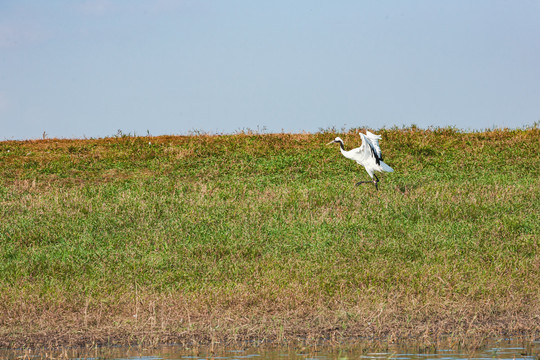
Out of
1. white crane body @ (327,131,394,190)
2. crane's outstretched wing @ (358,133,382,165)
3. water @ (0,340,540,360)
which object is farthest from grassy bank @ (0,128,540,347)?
crane's outstretched wing @ (358,133,382,165)

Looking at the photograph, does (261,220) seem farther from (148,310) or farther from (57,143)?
(57,143)

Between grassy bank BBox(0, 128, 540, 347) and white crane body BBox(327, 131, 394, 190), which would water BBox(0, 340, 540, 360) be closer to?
grassy bank BBox(0, 128, 540, 347)

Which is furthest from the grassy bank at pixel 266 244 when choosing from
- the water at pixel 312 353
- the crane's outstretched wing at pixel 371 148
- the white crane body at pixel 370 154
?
the crane's outstretched wing at pixel 371 148

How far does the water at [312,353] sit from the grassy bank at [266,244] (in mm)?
400

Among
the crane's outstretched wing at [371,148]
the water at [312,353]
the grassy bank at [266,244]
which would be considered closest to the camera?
the water at [312,353]

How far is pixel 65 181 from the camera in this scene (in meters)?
25.1

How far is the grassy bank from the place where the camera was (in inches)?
355

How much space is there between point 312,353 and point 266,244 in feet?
22.9

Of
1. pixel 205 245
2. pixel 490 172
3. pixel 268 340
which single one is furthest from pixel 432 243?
pixel 490 172

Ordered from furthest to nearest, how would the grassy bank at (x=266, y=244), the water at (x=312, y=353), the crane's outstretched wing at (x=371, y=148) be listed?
the crane's outstretched wing at (x=371, y=148)
the grassy bank at (x=266, y=244)
the water at (x=312, y=353)

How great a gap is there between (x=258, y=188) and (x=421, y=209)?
19.8 ft

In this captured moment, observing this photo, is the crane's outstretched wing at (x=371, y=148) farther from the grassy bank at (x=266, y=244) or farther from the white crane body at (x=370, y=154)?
the grassy bank at (x=266, y=244)

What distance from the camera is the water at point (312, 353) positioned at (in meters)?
7.43

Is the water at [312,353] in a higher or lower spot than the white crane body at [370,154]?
lower
